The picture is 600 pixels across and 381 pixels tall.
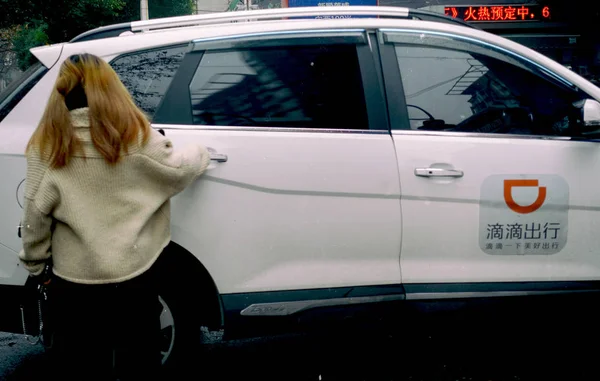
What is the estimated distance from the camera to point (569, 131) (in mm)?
3580

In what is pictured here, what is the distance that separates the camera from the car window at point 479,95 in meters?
3.58

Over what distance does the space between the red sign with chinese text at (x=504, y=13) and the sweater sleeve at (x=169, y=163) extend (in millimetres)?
15480

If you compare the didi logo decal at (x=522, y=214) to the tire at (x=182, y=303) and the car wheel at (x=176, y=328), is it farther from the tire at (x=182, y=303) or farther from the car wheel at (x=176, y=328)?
the car wheel at (x=176, y=328)

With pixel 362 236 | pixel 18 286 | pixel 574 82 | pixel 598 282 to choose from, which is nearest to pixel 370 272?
pixel 362 236

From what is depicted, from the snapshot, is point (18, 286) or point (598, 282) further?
point (598, 282)

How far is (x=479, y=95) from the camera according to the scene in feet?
12.0

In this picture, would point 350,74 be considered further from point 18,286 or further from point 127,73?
point 18,286

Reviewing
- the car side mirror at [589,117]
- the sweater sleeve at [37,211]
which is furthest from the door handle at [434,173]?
the sweater sleeve at [37,211]

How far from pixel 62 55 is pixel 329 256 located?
65.0 inches

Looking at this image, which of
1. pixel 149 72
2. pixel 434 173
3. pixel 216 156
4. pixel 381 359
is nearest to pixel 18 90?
pixel 149 72

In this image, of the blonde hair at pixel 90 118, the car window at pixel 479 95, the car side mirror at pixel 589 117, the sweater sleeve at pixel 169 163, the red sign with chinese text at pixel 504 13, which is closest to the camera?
the blonde hair at pixel 90 118

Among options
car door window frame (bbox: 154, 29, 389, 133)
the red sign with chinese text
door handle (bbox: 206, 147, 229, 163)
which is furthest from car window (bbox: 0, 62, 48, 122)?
the red sign with chinese text

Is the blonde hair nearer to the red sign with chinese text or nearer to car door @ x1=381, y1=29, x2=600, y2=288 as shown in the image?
car door @ x1=381, y1=29, x2=600, y2=288

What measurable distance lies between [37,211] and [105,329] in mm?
503
